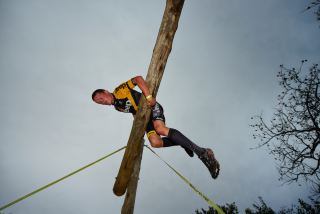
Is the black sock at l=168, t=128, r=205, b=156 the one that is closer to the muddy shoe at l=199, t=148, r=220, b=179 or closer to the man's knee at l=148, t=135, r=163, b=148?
the muddy shoe at l=199, t=148, r=220, b=179

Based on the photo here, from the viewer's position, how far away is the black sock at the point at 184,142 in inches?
128

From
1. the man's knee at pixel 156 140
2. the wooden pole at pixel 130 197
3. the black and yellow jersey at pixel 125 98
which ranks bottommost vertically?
the wooden pole at pixel 130 197

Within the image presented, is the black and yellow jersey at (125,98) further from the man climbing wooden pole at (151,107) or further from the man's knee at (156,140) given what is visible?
the man's knee at (156,140)

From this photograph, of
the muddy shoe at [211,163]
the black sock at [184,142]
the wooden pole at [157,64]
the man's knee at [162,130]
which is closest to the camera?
the wooden pole at [157,64]

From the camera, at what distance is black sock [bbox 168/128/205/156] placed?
128 inches

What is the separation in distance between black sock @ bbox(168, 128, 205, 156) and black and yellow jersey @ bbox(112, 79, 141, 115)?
31.8 inches

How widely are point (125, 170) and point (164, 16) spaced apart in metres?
2.33

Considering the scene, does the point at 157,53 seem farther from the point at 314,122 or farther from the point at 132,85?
the point at 314,122

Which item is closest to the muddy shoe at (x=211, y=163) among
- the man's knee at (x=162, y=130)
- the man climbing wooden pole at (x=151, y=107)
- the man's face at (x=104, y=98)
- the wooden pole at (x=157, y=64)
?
the man climbing wooden pole at (x=151, y=107)

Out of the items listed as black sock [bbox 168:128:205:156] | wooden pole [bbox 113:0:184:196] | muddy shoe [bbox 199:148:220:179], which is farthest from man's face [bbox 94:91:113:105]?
muddy shoe [bbox 199:148:220:179]

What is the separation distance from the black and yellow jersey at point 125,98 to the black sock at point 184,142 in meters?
0.81

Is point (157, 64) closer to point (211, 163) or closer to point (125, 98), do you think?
point (125, 98)

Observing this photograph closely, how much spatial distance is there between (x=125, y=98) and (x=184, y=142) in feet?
4.22

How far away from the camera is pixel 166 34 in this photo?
2.60m
